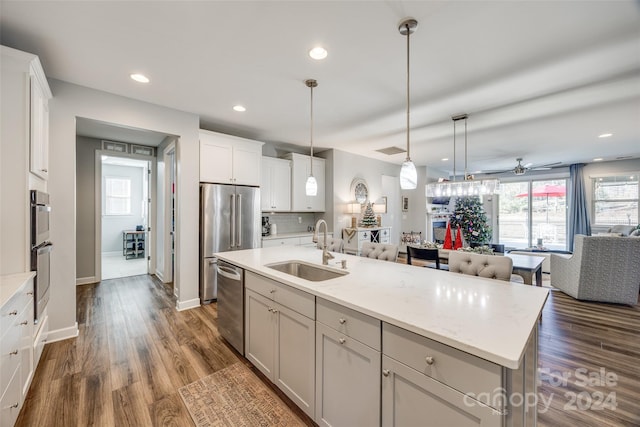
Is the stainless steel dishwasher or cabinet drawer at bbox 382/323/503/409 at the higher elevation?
cabinet drawer at bbox 382/323/503/409

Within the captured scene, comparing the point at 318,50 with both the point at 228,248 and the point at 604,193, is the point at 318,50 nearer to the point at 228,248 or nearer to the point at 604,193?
the point at 228,248

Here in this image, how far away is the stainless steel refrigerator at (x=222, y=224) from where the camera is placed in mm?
3760

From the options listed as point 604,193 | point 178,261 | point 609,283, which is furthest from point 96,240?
point 604,193

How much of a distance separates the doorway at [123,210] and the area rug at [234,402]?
20.3 feet

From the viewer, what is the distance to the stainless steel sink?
2.20 metres

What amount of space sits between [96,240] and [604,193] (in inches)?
478

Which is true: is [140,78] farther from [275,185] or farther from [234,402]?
[234,402]

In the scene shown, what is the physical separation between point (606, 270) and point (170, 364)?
5.85m

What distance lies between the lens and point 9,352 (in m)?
1.49

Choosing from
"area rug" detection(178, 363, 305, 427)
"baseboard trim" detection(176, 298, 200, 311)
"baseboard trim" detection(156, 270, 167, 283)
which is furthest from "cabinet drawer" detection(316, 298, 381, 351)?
"baseboard trim" detection(156, 270, 167, 283)

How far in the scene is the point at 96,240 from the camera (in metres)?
4.75

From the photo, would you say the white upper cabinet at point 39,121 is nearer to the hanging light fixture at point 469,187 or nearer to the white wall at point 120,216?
the hanging light fixture at point 469,187

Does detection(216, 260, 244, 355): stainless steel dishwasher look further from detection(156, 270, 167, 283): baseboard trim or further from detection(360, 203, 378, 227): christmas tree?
detection(360, 203, 378, 227): christmas tree

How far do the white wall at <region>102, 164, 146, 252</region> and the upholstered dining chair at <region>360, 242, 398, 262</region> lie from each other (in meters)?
7.73
